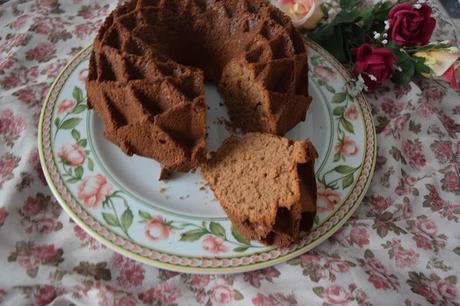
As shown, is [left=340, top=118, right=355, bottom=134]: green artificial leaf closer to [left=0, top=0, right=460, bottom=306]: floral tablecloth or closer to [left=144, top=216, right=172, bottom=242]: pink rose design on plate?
[left=0, top=0, right=460, bottom=306]: floral tablecloth

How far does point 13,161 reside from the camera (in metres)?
2.07

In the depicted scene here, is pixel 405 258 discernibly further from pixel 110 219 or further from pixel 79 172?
pixel 79 172

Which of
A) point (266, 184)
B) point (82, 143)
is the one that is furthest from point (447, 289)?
point (82, 143)

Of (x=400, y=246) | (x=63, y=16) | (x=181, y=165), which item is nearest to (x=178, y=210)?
(x=181, y=165)


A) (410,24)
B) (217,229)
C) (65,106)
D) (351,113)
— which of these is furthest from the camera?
(410,24)

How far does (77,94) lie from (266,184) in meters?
1.02

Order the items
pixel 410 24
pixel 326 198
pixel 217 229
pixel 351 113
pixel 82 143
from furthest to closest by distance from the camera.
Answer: pixel 410 24 → pixel 351 113 → pixel 82 143 → pixel 326 198 → pixel 217 229

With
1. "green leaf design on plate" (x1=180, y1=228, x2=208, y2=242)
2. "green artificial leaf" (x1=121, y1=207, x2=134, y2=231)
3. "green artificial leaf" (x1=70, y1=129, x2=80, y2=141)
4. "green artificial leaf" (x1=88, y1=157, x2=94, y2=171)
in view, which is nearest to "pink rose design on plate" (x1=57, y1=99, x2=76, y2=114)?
"green artificial leaf" (x1=70, y1=129, x2=80, y2=141)

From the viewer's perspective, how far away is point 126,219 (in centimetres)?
185

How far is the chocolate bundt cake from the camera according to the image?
1891mm

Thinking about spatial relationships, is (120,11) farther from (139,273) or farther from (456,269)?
(456,269)

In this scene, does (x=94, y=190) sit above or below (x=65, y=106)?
below

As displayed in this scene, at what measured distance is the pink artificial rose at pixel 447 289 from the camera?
185cm

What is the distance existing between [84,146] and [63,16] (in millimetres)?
1060
